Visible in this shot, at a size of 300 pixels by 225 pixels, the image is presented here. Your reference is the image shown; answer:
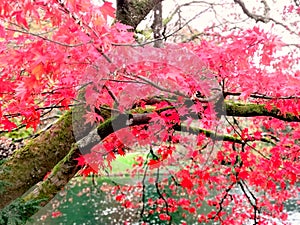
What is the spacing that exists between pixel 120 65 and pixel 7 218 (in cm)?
152

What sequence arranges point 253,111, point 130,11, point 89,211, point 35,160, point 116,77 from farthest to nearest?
1. point 89,211
2. point 253,111
3. point 130,11
4. point 35,160
5. point 116,77

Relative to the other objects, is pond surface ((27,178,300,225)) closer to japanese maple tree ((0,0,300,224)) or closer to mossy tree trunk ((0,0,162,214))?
japanese maple tree ((0,0,300,224))

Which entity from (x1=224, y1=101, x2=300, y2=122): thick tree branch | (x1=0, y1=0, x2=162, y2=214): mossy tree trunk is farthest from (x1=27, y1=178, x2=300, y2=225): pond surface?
(x1=0, y1=0, x2=162, y2=214): mossy tree trunk

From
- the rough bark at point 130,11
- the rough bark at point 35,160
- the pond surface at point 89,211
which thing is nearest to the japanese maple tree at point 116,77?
the rough bark at point 35,160

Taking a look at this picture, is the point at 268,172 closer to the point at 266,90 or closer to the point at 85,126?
the point at 266,90

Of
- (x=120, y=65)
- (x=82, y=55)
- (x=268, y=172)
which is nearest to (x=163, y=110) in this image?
(x=120, y=65)

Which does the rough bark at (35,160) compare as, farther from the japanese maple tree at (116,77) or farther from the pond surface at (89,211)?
the pond surface at (89,211)

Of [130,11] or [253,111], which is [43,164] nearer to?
[130,11]

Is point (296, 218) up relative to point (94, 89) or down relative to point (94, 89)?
down

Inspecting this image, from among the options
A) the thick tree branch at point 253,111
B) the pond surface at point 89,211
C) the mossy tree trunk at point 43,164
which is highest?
the thick tree branch at point 253,111

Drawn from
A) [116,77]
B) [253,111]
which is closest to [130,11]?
[116,77]

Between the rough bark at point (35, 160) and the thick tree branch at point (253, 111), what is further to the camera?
the thick tree branch at point (253, 111)

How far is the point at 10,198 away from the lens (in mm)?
3244

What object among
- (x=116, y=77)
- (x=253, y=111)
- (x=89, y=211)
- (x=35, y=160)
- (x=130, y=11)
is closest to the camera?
(x=116, y=77)
